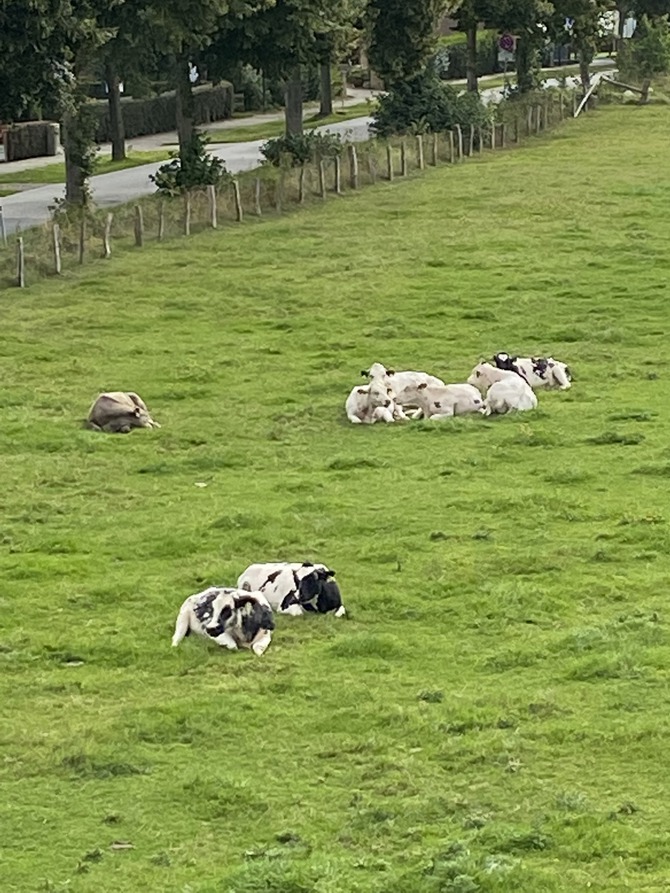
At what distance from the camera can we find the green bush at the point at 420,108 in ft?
178

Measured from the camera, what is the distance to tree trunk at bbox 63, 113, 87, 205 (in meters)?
39.8

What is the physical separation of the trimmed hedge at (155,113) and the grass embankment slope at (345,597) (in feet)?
118

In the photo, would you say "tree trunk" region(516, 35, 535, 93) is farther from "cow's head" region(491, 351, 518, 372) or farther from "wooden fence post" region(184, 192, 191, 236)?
"cow's head" region(491, 351, 518, 372)

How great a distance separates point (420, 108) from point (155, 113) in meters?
19.7

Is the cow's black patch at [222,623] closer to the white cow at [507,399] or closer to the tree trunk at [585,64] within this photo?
the white cow at [507,399]

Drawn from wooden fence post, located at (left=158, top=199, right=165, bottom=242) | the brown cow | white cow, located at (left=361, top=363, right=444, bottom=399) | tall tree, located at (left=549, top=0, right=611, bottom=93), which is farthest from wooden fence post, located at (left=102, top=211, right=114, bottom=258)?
tall tree, located at (left=549, top=0, right=611, bottom=93)

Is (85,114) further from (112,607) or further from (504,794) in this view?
(504,794)

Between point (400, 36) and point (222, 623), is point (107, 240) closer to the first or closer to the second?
point (400, 36)

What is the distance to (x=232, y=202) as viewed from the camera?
41.3 metres

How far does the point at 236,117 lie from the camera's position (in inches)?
3140

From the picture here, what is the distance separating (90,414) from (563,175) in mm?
29493

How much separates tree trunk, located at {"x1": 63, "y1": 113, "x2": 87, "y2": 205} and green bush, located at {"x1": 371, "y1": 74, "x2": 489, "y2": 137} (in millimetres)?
15918

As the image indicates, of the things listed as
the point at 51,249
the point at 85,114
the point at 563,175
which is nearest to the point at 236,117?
the point at 563,175

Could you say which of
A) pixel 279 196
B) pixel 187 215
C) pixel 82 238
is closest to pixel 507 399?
pixel 82 238
